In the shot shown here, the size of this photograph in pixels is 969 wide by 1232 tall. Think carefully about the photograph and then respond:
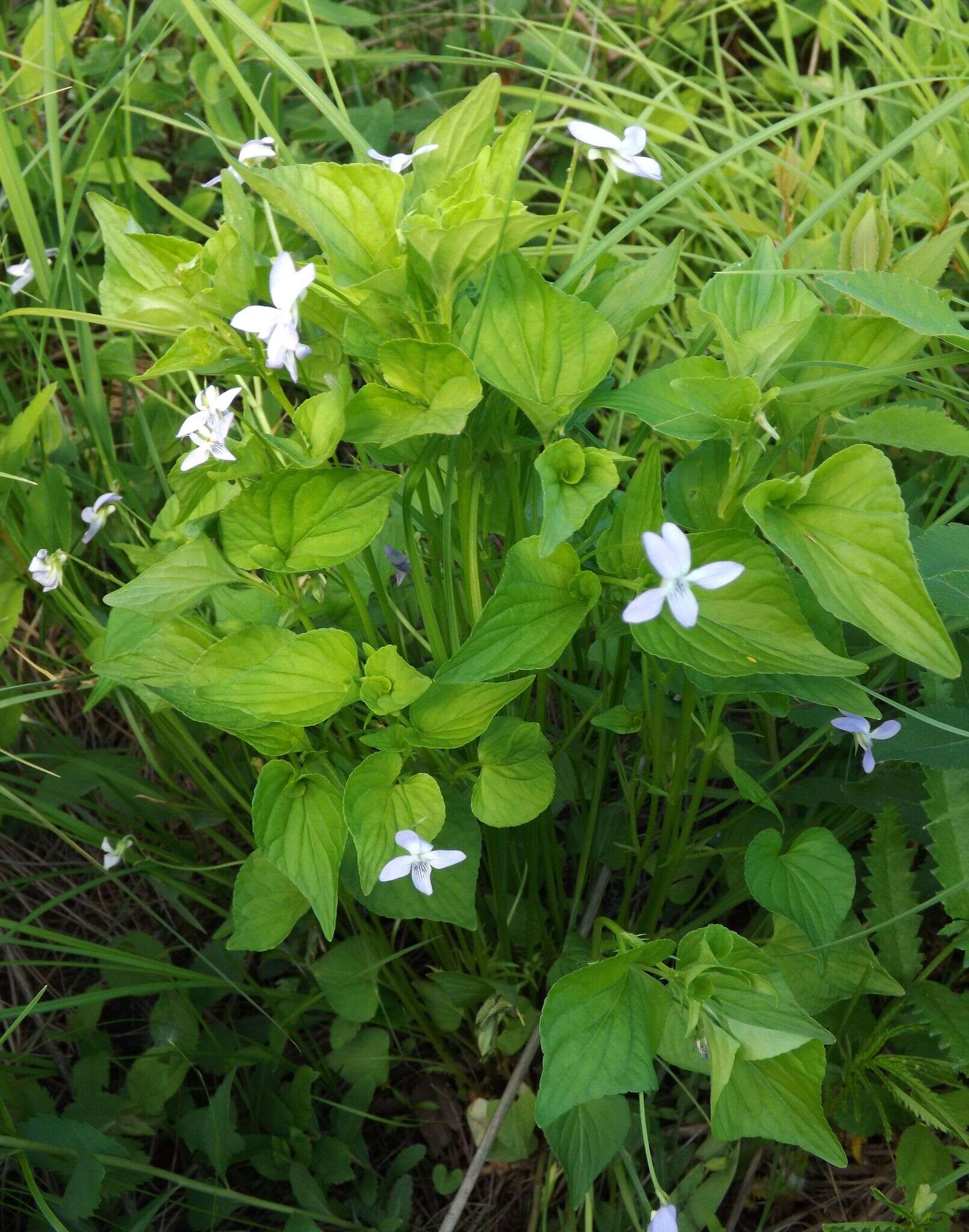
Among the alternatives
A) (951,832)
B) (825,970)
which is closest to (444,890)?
(825,970)

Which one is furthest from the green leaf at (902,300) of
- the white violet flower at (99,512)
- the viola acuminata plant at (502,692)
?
the white violet flower at (99,512)

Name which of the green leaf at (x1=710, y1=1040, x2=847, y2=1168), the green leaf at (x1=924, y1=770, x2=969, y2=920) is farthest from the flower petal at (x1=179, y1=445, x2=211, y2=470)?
the green leaf at (x1=924, y1=770, x2=969, y2=920)

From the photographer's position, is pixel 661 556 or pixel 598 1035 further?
pixel 598 1035

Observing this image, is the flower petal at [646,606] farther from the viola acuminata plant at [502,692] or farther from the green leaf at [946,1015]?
the green leaf at [946,1015]

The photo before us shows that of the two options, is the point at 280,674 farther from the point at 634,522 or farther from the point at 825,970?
the point at 825,970

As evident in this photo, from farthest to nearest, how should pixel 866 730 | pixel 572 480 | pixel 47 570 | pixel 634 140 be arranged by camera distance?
pixel 47 570 → pixel 866 730 → pixel 634 140 → pixel 572 480

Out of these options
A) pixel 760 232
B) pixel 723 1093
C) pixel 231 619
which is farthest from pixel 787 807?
pixel 760 232
